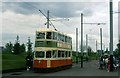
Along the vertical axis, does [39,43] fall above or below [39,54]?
above

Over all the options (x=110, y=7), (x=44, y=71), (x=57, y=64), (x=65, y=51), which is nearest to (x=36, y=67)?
(x=44, y=71)

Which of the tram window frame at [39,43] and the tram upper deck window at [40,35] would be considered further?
the tram upper deck window at [40,35]

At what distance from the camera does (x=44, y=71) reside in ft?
106

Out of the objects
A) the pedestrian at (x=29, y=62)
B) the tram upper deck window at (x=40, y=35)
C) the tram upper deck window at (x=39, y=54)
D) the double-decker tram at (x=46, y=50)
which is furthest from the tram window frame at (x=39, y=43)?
the pedestrian at (x=29, y=62)

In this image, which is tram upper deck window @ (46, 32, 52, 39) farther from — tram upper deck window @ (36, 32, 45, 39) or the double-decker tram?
tram upper deck window @ (36, 32, 45, 39)

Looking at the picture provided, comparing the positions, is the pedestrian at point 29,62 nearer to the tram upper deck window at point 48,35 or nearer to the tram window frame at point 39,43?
the tram window frame at point 39,43

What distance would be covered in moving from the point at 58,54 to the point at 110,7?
7632mm

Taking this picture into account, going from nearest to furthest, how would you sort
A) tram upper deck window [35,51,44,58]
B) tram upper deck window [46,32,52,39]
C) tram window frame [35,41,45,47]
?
tram upper deck window [35,51,44,58] < tram window frame [35,41,45,47] < tram upper deck window [46,32,52,39]

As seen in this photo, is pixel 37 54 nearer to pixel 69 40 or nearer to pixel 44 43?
pixel 44 43

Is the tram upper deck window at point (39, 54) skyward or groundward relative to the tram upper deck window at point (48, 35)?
groundward

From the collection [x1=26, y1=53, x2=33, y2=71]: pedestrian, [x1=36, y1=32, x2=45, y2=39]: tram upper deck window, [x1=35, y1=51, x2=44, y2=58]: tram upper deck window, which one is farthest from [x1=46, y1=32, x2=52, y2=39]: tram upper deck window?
[x1=26, y1=53, x2=33, y2=71]: pedestrian

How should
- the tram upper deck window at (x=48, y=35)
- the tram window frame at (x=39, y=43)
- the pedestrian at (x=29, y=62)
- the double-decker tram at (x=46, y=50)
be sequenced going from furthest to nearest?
the pedestrian at (x=29, y=62)
the tram upper deck window at (x=48, y=35)
the tram window frame at (x=39, y=43)
the double-decker tram at (x=46, y=50)

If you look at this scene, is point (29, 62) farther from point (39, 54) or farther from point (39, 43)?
point (39, 43)

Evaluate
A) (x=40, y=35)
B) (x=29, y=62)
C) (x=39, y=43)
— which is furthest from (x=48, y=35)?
(x=29, y=62)
